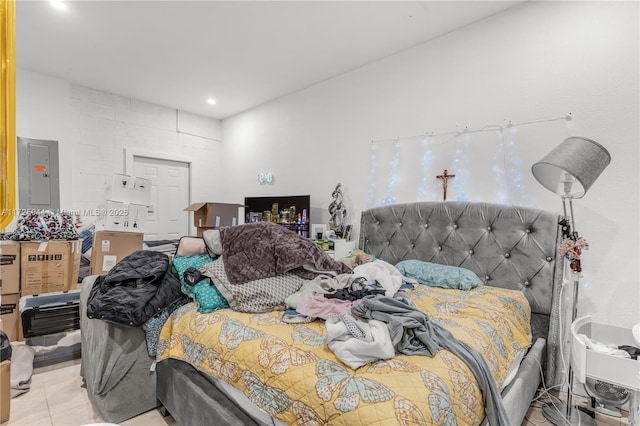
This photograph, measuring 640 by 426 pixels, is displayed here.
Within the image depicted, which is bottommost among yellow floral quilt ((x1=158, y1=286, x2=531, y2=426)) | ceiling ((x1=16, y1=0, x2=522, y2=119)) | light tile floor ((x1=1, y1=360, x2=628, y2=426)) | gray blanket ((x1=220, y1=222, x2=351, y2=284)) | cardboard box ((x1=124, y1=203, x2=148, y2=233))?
light tile floor ((x1=1, y1=360, x2=628, y2=426))

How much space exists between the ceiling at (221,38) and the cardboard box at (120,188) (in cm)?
127

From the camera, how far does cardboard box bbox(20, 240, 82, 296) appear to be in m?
2.57

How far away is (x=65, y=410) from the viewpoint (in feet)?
5.90

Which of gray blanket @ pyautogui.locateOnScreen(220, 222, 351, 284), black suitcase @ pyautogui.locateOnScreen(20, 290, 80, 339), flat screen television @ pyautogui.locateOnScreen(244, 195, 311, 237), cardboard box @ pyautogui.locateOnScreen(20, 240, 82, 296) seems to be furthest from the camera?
flat screen television @ pyautogui.locateOnScreen(244, 195, 311, 237)

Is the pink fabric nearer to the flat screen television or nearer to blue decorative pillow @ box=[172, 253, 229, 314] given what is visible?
blue decorative pillow @ box=[172, 253, 229, 314]

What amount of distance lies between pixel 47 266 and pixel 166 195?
2259mm

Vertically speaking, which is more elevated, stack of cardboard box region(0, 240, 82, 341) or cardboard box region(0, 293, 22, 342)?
stack of cardboard box region(0, 240, 82, 341)

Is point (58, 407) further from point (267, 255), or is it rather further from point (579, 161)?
point (579, 161)

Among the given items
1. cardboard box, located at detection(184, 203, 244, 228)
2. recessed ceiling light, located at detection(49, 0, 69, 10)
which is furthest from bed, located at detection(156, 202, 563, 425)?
recessed ceiling light, located at detection(49, 0, 69, 10)

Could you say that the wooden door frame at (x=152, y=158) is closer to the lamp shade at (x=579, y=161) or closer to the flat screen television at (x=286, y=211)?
the flat screen television at (x=286, y=211)

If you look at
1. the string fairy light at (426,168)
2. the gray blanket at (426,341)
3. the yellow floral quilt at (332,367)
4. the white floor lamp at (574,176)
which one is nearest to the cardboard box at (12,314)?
the yellow floral quilt at (332,367)

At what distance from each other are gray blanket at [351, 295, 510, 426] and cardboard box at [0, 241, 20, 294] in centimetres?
283

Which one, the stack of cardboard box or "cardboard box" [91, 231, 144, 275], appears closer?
the stack of cardboard box

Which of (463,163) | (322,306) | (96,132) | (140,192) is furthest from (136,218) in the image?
(463,163)
